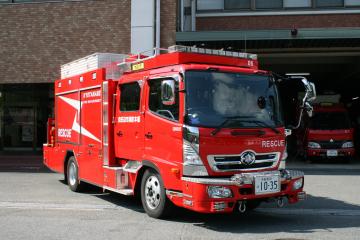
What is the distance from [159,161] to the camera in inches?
318

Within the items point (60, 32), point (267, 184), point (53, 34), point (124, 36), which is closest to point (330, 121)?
point (124, 36)

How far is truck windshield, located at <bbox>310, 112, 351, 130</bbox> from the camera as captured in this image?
20.1 meters

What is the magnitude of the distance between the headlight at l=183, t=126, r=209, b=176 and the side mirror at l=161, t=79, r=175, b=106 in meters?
0.55

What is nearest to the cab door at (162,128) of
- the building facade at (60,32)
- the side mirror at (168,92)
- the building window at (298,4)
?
the side mirror at (168,92)

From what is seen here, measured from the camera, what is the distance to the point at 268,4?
2348 cm

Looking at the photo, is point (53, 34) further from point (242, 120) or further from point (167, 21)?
point (242, 120)

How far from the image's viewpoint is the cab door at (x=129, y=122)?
8.73 m

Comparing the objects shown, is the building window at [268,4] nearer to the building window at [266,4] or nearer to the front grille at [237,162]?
the building window at [266,4]

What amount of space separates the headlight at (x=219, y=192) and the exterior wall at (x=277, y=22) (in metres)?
16.7

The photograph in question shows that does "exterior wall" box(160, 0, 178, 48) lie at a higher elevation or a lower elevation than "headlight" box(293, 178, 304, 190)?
higher

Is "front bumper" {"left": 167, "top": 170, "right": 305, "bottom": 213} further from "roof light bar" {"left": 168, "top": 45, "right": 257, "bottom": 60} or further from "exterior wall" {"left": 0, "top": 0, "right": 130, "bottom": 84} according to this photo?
"exterior wall" {"left": 0, "top": 0, "right": 130, "bottom": 84}

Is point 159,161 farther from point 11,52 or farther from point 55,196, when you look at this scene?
point 11,52

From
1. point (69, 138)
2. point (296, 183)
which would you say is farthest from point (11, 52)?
point (296, 183)

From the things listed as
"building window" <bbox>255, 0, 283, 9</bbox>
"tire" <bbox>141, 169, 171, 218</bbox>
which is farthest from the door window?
"building window" <bbox>255, 0, 283, 9</bbox>
